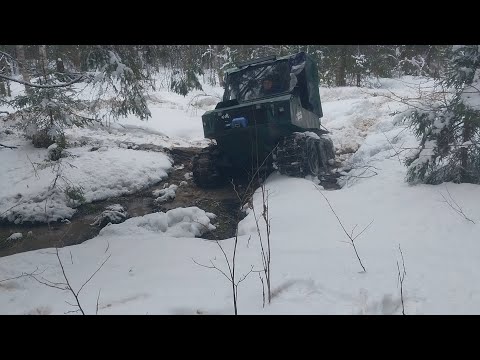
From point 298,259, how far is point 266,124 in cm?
417

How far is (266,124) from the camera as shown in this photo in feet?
26.8

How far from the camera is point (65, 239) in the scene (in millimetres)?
6504

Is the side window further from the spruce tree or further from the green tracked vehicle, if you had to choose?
the spruce tree

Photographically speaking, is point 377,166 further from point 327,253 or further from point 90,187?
point 90,187

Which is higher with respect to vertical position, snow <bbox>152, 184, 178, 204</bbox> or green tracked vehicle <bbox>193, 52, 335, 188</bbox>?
green tracked vehicle <bbox>193, 52, 335, 188</bbox>

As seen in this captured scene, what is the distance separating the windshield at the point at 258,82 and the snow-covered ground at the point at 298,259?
2.28 meters

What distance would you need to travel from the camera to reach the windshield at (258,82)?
9.36 m

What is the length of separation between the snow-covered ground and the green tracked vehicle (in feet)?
2.62

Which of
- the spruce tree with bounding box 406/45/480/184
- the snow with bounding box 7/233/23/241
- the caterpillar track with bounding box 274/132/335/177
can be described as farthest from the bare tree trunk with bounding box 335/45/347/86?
the snow with bounding box 7/233/23/241

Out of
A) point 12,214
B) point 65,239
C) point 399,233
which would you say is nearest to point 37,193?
point 12,214

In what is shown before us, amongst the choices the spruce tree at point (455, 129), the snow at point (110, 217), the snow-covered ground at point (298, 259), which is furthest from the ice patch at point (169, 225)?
the spruce tree at point (455, 129)

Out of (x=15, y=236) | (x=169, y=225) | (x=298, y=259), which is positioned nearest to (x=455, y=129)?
(x=298, y=259)

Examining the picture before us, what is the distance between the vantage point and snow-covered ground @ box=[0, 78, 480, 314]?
348 cm

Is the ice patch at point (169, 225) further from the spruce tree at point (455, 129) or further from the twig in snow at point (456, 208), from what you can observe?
the spruce tree at point (455, 129)
